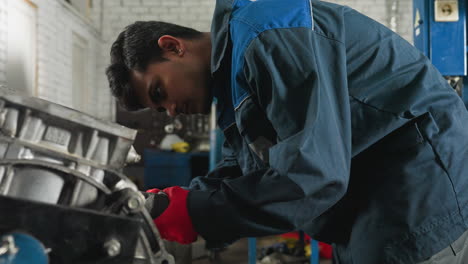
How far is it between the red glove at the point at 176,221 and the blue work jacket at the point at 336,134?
2 cm

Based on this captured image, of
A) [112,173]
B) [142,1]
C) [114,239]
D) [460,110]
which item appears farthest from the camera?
[142,1]

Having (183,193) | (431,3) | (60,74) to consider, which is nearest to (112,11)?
(60,74)

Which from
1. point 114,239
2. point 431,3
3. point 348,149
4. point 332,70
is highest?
point 431,3

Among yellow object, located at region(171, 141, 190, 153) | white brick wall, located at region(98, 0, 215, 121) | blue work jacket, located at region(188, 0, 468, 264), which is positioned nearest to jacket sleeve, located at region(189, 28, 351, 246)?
blue work jacket, located at region(188, 0, 468, 264)

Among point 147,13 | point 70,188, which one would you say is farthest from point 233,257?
point 147,13

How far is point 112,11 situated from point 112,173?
A: 15.5 ft

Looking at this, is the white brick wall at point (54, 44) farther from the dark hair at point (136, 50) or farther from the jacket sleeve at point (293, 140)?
the jacket sleeve at point (293, 140)

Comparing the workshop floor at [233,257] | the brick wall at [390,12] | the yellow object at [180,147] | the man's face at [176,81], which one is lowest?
the workshop floor at [233,257]

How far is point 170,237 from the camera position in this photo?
0.85m

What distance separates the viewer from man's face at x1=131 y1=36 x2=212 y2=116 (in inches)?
38.3

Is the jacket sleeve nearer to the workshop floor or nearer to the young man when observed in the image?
the young man

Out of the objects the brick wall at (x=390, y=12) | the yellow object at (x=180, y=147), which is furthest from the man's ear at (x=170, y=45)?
the brick wall at (x=390, y=12)

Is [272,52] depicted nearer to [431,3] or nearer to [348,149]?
[348,149]

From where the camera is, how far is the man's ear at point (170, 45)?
3.14 feet
